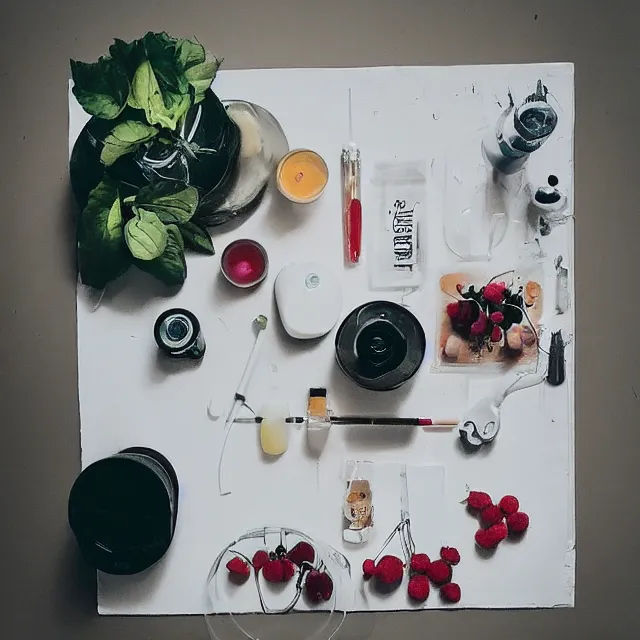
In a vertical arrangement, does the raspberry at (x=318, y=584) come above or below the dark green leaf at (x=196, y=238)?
below

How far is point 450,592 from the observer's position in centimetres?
98

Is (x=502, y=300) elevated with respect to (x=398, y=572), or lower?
elevated

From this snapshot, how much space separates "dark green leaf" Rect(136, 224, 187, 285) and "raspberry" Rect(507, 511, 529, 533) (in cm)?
58

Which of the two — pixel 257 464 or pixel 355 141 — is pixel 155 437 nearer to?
pixel 257 464

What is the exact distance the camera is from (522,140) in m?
0.93

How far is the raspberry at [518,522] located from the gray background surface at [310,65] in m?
0.06

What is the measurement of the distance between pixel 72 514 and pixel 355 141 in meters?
0.65

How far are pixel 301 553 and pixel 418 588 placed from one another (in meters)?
0.18

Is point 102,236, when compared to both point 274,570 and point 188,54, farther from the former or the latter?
point 274,570

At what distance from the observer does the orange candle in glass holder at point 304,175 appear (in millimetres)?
966

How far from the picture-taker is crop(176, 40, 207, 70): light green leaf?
0.85 metres

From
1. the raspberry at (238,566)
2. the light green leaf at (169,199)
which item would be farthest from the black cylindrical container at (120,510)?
the light green leaf at (169,199)

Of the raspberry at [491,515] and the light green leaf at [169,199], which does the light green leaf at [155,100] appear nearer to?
the light green leaf at [169,199]
